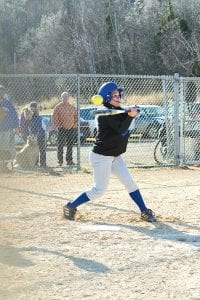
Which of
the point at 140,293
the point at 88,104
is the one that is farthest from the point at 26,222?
the point at 88,104

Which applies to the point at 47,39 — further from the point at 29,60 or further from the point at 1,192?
the point at 1,192

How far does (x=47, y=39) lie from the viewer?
252 feet

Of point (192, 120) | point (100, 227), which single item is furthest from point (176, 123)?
point (100, 227)

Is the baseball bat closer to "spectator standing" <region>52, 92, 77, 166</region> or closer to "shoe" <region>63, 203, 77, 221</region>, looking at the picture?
"shoe" <region>63, 203, 77, 221</region>

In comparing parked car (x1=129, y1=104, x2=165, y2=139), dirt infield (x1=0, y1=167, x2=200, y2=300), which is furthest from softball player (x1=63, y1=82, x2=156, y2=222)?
parked car (x1=129, y1=104, x2=165, y2=139)

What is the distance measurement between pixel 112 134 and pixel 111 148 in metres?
0.17

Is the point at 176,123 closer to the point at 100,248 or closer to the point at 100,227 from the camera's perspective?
the point at 100,227

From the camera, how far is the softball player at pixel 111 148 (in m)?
7.14

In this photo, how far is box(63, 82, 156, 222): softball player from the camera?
7137 millimetres

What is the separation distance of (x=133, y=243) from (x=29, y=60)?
6496cm

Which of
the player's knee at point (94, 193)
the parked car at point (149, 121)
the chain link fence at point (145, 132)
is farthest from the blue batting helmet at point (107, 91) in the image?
the parked car at point (149, 121)

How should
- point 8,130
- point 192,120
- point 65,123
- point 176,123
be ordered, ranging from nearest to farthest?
1. point 8,130
2. point 65,123
3. point 176,123
4. point 192,120

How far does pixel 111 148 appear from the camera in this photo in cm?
723

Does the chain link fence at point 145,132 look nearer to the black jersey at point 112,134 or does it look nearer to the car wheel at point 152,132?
the car wheel at point 152,132
